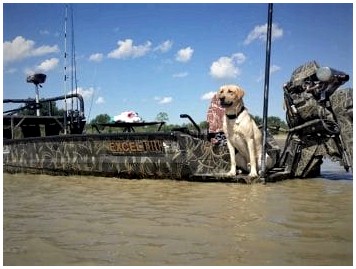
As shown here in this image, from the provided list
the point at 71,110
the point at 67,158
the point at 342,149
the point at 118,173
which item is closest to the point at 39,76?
the point at 71,110

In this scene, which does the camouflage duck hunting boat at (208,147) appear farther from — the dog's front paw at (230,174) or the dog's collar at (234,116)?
the dog's collar at (234,116)

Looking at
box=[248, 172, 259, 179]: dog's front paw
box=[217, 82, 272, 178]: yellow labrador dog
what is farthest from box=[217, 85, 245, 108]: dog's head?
box=[248, 172, 259, 179]: dog's front paw

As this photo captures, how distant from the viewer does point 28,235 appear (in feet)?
12.1

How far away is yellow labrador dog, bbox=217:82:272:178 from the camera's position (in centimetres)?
729

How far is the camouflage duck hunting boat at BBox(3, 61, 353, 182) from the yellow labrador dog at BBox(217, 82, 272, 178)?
0.26 m

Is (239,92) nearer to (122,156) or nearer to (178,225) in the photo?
(122,156)

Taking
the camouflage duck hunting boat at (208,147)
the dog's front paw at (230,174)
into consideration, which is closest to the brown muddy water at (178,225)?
the dog's front paw at (230,174)

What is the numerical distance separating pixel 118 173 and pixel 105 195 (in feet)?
7.32

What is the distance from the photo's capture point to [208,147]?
299 inches

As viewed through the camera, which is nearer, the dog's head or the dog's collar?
the dog's head

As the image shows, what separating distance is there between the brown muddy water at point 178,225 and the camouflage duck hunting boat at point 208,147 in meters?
0.93

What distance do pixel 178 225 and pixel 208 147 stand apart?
3612mm

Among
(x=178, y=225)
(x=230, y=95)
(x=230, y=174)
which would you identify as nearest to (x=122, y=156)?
(x=230, y=174)

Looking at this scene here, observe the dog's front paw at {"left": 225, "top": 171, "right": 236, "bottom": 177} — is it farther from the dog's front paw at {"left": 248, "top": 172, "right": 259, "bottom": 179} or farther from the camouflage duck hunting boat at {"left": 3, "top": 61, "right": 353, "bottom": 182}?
the dog's front paw at {"left": 248, "top": 172, "right": 259, "bottom": 179}
